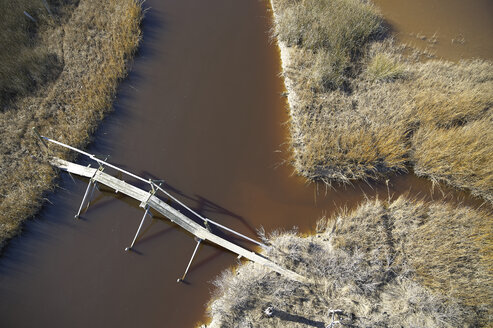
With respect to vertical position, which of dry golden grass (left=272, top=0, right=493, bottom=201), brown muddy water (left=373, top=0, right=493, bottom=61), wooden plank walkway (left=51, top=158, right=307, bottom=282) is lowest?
wooden plank walkway (left=51, top=158, right=307, bottom=282)

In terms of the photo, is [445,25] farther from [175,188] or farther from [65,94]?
[65,94]

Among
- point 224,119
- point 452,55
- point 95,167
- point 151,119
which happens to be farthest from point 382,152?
point 95,167

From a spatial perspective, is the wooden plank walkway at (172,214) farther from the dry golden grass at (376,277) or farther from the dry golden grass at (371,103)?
the dry golden grass at (371,103)

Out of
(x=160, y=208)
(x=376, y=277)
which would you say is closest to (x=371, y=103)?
(x=376, y=277)

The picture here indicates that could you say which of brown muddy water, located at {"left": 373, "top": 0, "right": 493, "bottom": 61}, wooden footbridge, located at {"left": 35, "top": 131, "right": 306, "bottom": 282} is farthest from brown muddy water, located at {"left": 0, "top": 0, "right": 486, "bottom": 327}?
brown muddy water, located at {"left": 373, "top": 0, "right": 493, "bottom": 61}

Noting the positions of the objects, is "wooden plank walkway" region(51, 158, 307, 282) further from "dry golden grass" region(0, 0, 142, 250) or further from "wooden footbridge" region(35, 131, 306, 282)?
"dry golden grass" region(0, 0, 142, 250)
